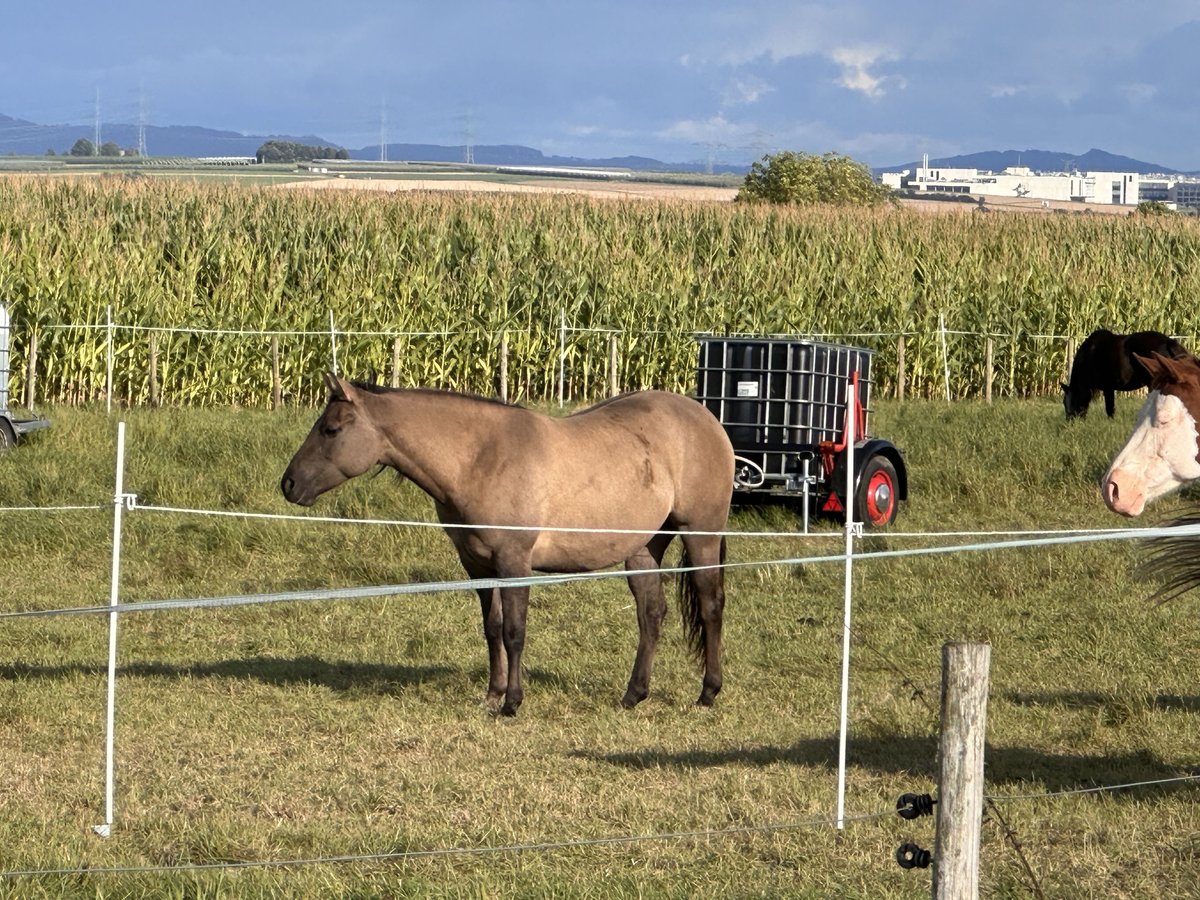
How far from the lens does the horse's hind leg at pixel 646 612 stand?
9.06 metres

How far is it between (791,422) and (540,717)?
6.79 meters

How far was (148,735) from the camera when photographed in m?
8.11

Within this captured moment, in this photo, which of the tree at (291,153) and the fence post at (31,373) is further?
the tree at (291,153)

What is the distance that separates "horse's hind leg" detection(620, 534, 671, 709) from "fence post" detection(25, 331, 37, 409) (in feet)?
40.3

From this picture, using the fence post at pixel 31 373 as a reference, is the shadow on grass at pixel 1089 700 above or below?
below

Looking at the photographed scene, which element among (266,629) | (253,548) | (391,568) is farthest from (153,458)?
(266,629)

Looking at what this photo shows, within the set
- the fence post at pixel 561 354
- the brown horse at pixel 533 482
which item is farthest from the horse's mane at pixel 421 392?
the fence post at pixel 561 354

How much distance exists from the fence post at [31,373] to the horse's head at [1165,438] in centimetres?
1582

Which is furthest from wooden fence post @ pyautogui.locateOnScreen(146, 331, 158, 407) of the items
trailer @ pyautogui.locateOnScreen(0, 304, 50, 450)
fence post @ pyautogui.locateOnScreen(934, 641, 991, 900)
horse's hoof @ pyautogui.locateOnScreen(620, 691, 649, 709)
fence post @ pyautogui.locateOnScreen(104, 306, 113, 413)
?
fence post @ pyautogui.locateOnScreen(934, 641, 991, 900)

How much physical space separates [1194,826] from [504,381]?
1586 cm

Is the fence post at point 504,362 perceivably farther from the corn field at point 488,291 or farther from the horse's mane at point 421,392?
the horse's mane at point 421,392

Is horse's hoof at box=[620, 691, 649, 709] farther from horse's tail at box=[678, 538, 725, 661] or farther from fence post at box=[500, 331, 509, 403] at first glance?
fence post at box=[500, 331, 509, 403]

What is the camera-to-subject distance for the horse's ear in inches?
336

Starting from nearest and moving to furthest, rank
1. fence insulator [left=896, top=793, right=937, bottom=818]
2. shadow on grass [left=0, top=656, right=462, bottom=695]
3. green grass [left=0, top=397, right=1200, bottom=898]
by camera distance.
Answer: fence insulator [left=896, top=793, right=937, bottom=818], green grass [left=0, top=397, right=1200, bottom=898], shadow on grass [left=0, top=656, right=462, bottom=695]
